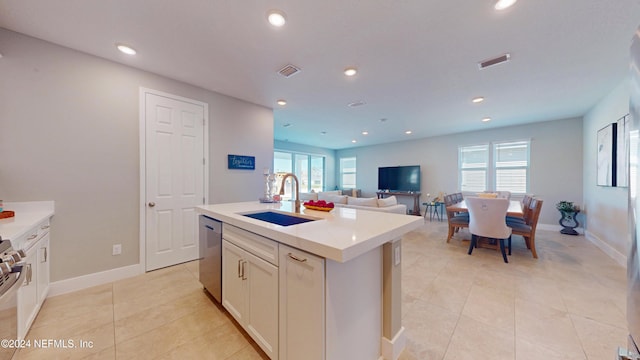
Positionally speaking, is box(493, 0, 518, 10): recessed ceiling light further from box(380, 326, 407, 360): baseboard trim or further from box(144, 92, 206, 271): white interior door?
box(144, 92, 206, 271): white interior door

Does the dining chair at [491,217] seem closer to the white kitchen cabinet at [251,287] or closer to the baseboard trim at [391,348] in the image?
the baseboard trim at [391,348]

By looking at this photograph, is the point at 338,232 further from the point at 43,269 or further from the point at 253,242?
the point at 43,269

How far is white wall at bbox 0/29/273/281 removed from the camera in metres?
2.15

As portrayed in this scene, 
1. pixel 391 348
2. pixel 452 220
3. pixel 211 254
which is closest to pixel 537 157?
pixel 452 220

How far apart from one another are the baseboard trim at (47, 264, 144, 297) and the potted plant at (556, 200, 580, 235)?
7815 millimetres

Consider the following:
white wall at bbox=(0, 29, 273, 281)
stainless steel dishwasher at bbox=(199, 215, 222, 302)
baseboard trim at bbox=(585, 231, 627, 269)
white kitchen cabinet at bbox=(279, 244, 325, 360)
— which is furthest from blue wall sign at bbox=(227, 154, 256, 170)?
baseboard trim at bbox=(585, 231, 627, 269)

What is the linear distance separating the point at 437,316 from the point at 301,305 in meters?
1.51

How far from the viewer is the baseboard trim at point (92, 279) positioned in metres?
2.32

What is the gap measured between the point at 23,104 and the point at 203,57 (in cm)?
176

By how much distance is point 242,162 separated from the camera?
12.6ft

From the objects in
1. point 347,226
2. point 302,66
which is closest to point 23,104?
point 302,66

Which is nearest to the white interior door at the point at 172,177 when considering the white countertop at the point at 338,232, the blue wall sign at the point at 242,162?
the blue wall sign at the point at 242,162

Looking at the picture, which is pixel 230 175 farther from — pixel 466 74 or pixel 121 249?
pixel 466 74

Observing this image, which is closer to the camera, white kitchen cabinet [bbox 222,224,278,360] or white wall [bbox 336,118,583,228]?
white kitchen cabinet [bbox 222,224,278,360]
